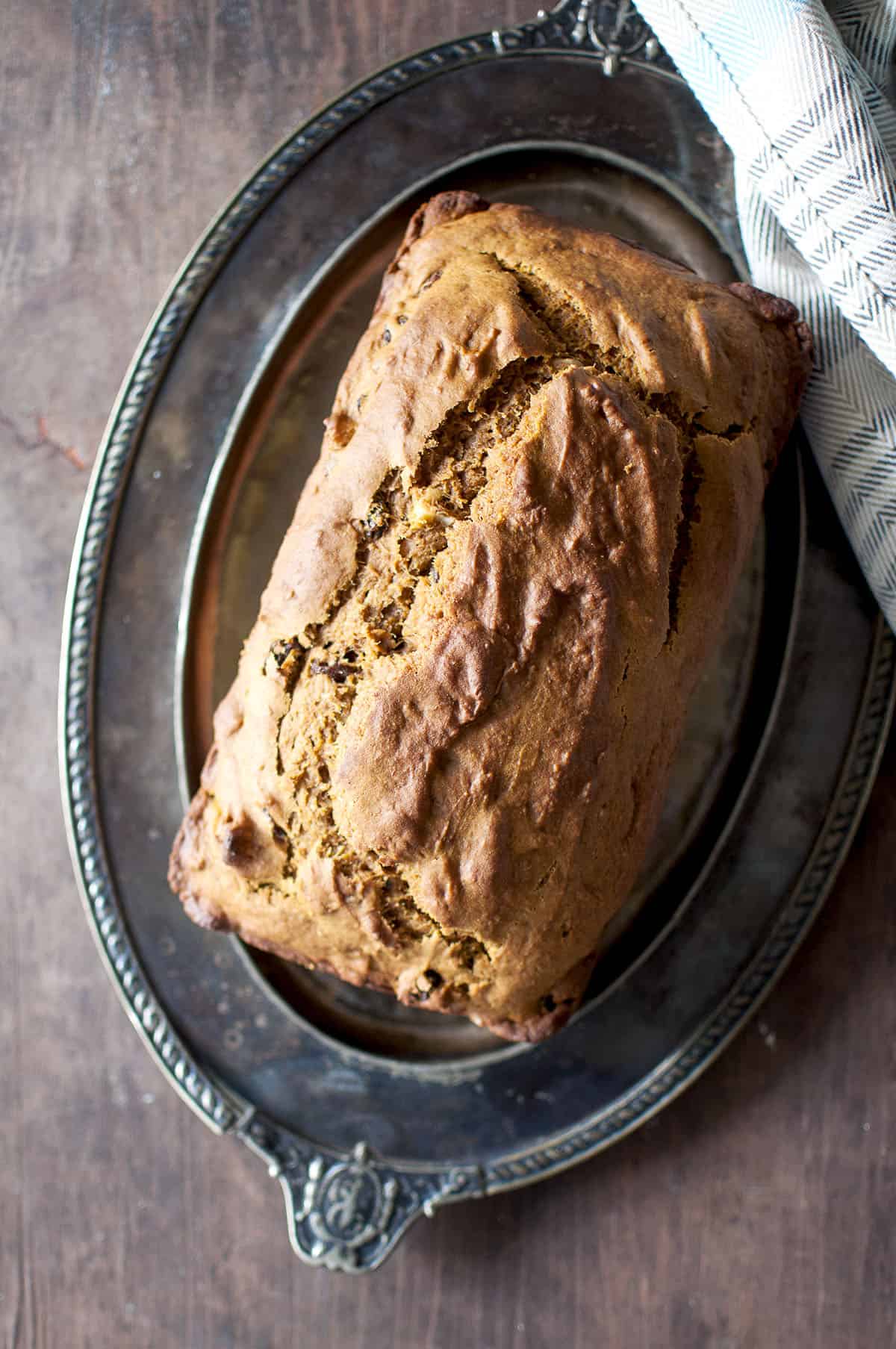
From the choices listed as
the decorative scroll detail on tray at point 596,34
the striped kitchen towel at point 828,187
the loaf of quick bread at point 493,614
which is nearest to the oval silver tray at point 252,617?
the decorative scroll detail on tray at point 596,34

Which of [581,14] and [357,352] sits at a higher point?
[581,14]

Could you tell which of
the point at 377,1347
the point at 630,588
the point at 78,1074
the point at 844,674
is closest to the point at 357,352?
the point at 630,588

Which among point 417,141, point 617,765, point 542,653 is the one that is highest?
point 417,141

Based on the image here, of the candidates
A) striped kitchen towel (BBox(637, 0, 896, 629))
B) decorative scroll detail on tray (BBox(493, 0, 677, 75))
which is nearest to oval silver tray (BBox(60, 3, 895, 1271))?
decorative scroll detail on tray (BBox(493, 0, 677, 75))

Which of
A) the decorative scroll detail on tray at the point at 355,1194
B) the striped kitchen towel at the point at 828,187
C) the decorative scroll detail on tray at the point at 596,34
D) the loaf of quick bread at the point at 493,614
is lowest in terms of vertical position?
the decorative scroll detail on tray at the point at 355,1194

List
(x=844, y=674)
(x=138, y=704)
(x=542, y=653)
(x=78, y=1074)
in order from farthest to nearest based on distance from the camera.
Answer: (x=78, y=1074), (x=138, y=704), (x=844, y=674), (x=542, y=653)

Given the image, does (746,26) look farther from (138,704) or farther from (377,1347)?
(377,1347)

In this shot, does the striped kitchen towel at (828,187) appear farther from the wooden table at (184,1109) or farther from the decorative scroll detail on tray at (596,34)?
the wooden table at (184,1109)
